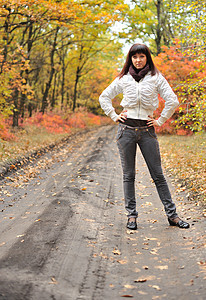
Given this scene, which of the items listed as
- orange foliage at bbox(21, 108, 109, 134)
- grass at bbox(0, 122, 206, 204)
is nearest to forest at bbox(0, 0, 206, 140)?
orange foliage at bbox(21, 108, 109, 134)

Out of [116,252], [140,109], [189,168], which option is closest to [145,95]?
[140,109]

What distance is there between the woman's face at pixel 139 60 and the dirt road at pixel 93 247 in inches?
86.8

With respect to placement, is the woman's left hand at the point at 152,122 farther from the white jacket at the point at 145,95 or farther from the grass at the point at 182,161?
the grass at the point at 182,161

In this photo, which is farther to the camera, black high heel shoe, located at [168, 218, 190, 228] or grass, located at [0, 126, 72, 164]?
grass, located at [0, 126, 72, 164]

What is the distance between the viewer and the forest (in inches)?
321

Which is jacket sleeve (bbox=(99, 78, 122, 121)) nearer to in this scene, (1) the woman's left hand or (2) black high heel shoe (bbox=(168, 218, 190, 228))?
(1) the woman's left hand

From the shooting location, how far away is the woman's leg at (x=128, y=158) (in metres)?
3.98

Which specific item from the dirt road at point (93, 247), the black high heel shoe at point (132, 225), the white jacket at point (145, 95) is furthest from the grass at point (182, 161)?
the white jacket at point (145, 95)

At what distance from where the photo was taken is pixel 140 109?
3.92 meters

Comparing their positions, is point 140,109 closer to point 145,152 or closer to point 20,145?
point 145,152

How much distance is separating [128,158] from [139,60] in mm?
1294

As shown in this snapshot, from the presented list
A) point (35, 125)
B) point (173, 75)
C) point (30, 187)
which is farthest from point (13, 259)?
point (35, 125)

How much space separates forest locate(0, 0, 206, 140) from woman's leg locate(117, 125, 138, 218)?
10.7ft

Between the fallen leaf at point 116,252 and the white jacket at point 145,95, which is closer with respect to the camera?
the fallen leaf at point 116,252
